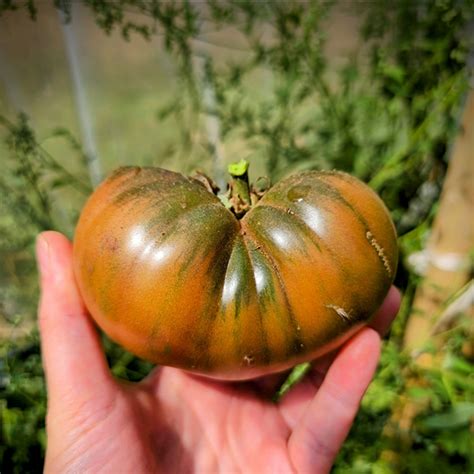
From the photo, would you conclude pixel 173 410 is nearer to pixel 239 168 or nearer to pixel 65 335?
pixel 65 335

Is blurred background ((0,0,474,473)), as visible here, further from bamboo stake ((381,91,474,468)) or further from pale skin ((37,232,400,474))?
pale skin ((37,232,400,474))

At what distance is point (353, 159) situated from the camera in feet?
5.28

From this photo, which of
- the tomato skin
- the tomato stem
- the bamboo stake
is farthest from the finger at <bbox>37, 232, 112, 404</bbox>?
the bamboo stake

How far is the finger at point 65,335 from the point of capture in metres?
0.90

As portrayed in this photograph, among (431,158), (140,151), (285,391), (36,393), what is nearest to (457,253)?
(431,158)

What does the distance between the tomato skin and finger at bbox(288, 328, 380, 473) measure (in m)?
0.12

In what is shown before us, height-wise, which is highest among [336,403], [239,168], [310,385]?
[239,168]

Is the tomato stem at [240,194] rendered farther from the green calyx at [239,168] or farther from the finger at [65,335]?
the finger at [65,335]

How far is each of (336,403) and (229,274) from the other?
352 millimetres

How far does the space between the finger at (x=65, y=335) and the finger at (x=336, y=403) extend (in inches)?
15.1

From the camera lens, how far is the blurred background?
1271 millimetres

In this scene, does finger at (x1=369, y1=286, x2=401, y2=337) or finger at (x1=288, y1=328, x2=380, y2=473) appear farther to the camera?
finger at (x1=369, y1=286, x2=401, y2=337)

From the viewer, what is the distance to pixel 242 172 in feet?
2.91

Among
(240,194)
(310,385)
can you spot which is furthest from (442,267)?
(240,194)
